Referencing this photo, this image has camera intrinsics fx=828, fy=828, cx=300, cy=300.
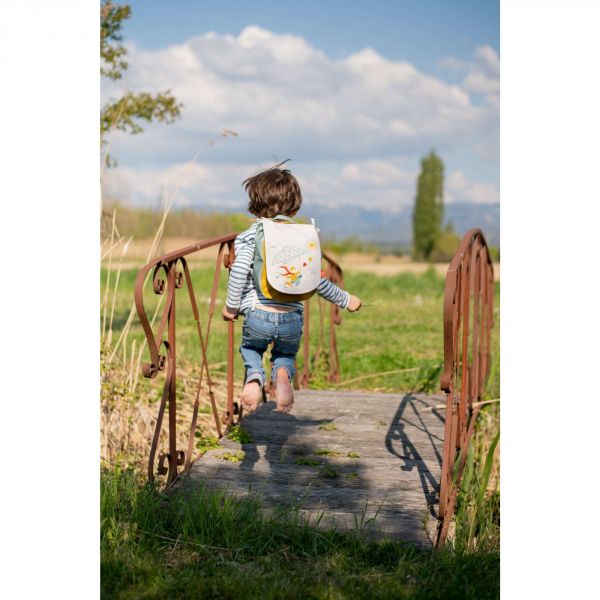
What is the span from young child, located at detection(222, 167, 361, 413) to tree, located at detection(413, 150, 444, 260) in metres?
24.9

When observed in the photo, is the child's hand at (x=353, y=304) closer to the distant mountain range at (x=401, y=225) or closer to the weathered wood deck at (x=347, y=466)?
the weathered wood deck at (x=347, y=466)

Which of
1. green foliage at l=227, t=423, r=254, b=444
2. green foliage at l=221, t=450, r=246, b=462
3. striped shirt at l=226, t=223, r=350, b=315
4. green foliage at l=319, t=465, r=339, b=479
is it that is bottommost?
green foliage at l=319, t=465, r=339, b=479

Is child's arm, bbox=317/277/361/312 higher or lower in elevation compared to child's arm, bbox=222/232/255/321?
lower

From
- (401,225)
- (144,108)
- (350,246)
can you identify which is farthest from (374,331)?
(401,225)

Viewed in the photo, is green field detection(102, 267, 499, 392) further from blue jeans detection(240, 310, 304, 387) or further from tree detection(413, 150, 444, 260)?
tree detection(413, 150, 444, 260)

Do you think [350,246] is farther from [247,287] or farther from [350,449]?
[247,287]

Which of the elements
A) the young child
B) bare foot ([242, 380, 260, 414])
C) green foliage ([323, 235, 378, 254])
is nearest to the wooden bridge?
the young child

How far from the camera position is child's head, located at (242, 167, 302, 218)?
3320mm

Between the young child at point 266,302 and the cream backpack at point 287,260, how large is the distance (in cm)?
11

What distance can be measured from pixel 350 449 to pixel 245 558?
115cm
